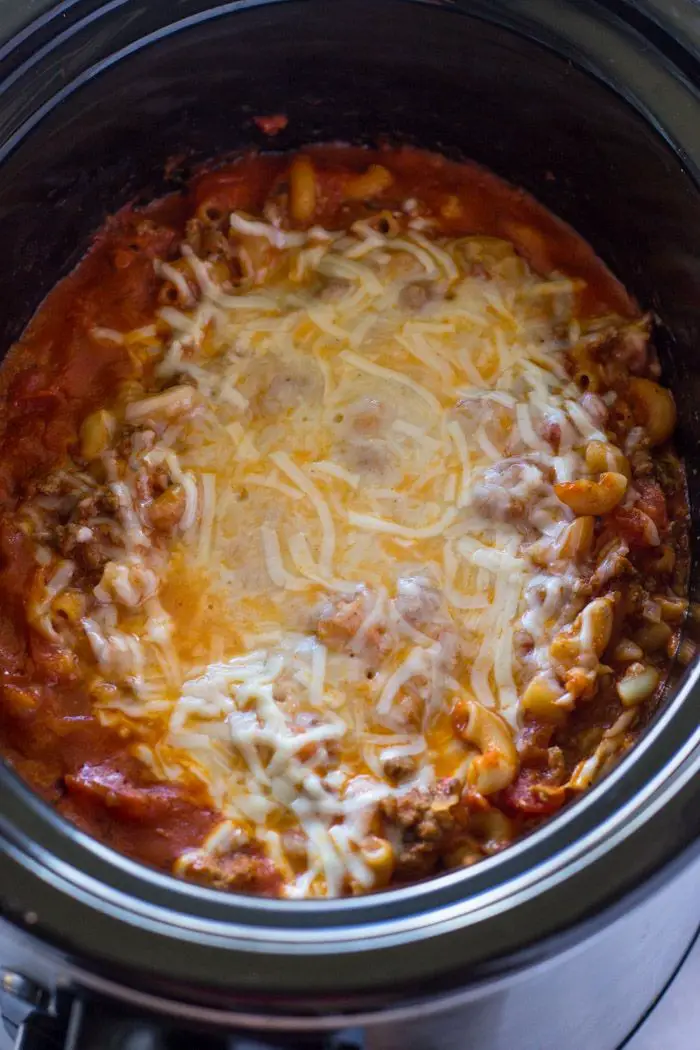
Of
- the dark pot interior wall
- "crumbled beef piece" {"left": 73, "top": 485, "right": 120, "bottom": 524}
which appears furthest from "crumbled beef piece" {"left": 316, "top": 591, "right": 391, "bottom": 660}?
the dark pot interior wall

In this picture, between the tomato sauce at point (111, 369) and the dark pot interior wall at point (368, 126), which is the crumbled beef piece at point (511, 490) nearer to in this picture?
the dark pot interior wall at point (368, 126)

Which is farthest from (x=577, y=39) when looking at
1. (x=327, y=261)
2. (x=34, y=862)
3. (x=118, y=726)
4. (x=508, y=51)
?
(x=34, y=862)

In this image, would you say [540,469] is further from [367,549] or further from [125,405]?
[125,405]

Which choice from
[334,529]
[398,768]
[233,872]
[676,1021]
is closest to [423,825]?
[398,768]

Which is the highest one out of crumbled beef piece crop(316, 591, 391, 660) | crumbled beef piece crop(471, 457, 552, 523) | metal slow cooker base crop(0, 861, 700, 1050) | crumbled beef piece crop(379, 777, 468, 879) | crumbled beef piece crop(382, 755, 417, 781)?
crumbled beef piece crop(471, 457, 552, 523)

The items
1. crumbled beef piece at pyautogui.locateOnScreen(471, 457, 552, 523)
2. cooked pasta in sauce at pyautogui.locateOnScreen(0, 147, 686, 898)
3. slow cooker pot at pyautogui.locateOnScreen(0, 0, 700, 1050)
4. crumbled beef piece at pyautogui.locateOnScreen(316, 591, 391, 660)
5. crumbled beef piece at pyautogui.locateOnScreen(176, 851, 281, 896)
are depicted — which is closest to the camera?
slow cooker pot at pyautogui.locateOnScreen(0, 0, 700, 1050)

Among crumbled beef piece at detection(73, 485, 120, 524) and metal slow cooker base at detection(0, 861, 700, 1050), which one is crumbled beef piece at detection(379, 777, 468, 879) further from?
crumbled beef piece at detection(73, 485, 120, 524)

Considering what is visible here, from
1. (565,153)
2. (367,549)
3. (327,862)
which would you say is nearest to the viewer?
(327,862)

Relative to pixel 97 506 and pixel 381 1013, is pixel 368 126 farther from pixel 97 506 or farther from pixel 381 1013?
pixel 381 1013
